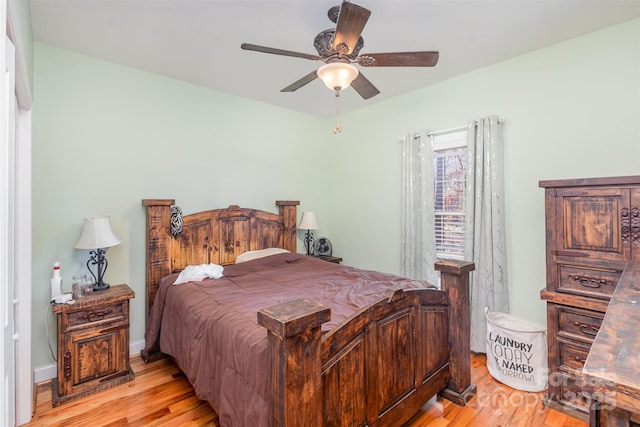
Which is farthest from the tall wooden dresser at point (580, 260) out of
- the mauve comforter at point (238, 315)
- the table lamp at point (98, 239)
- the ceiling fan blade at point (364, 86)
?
the table lamp at point (98, 239)

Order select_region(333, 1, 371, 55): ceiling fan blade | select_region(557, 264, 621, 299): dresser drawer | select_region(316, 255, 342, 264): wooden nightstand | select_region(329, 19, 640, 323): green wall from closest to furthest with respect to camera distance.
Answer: select_region(333, 1, 371, 55): ceiling fan blade → select_region(557, 264, 621, 299): dresser drawer → select_region(329, 19, 640, 323): green wall → select_region(316, 255, 342, 264): wooden nightstand

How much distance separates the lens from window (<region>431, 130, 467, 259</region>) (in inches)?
126

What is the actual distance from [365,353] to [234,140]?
114 inches

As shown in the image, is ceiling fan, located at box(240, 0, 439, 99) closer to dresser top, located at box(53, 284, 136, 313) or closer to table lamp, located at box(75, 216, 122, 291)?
table lamp, located at box(75, 216, 122, 291)

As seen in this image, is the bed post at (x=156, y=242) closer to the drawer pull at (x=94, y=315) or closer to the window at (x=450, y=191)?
the drawer pull at (x=94, y=315)

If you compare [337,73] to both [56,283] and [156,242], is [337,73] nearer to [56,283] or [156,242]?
[156,242]

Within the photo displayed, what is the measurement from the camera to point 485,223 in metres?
2.88

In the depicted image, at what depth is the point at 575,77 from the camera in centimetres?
246

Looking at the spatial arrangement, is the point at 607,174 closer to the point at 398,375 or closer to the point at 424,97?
the point at 424,97

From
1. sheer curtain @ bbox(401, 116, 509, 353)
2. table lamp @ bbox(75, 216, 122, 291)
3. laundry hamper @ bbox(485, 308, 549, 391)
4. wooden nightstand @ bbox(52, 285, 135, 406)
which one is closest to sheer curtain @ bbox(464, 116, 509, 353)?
sheer curtain @ bbox(401, 116, 509, 353)

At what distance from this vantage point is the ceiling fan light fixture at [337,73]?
6.00 feet

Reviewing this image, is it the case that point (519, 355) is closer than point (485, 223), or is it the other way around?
point (519, 355)

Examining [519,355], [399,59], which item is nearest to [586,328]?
[519,355]

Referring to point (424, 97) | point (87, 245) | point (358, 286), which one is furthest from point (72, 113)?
point (424, 97)
